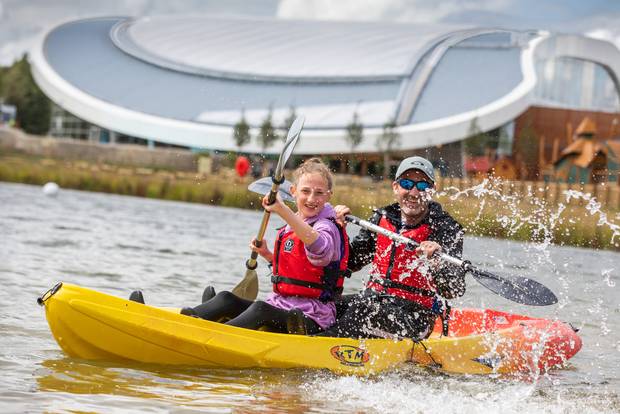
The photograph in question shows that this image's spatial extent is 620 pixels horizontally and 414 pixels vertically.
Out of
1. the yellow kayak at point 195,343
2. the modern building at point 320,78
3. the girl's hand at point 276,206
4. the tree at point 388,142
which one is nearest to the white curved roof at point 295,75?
the modern building at point 320,78

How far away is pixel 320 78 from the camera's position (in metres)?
51.7

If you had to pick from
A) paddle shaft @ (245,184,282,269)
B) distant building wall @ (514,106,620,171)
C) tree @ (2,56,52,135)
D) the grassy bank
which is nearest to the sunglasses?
paddle shaft @ (245,184,282,269)

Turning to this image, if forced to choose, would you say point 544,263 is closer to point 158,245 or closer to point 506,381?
point 158,245

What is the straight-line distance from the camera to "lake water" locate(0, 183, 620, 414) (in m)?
4.77

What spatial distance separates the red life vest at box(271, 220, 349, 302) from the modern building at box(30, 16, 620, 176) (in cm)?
3583

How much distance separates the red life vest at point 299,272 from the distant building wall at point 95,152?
32.7m

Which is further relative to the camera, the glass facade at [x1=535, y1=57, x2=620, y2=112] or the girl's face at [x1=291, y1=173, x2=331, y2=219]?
the glass facade at [x1=535, y1=57, x2=620, y2=112]

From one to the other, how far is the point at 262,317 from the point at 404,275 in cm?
85

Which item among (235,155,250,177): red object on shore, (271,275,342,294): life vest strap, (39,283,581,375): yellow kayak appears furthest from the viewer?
(235,155,250,177): red object on shore

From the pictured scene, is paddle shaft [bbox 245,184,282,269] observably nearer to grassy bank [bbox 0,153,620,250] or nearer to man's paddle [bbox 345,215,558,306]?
man's paddle [bbox 345,215,558,306]

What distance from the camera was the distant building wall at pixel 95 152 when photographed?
38438 millimetres

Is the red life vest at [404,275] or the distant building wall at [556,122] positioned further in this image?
the distant building wall at [556,122]

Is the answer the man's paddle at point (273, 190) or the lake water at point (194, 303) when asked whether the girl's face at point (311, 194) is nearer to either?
A: the man's paddle at point (273, 190)

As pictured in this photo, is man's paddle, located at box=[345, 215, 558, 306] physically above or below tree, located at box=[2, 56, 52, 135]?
below
